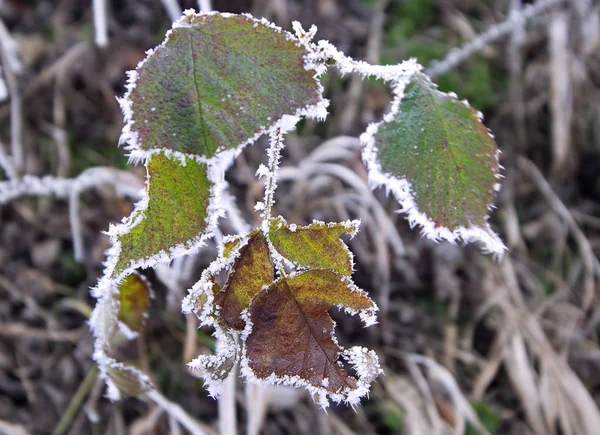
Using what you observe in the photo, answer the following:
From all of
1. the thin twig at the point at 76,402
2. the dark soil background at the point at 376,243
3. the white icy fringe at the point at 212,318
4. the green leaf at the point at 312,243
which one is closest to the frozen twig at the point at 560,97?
the dark soil background at the point at 376,243

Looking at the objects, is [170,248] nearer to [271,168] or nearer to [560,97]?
[271,168]

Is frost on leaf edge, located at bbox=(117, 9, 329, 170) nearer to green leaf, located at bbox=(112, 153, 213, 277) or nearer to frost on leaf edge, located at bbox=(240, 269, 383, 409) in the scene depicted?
green leaf, located at bbox=(112, 153, 213, 277)

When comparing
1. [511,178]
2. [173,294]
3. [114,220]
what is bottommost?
[173,294]

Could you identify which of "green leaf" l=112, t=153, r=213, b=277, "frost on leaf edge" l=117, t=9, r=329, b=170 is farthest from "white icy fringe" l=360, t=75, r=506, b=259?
"green leaf" l=112, t=153, r=213, b=277

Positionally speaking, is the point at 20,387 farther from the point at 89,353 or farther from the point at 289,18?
the point at 289,18

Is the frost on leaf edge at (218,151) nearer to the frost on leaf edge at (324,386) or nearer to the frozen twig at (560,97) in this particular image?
the frost on leaf edge at (324,386)

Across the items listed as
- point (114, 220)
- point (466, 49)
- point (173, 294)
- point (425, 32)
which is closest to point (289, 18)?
point (425, 32)
